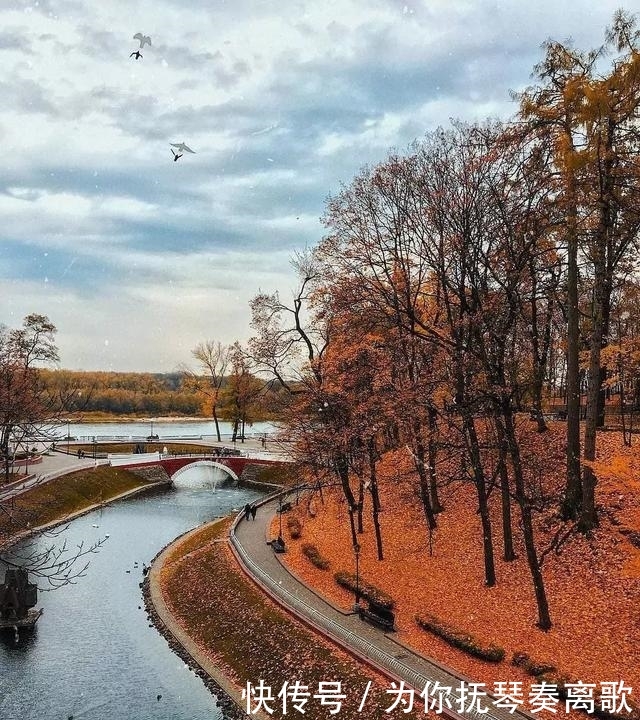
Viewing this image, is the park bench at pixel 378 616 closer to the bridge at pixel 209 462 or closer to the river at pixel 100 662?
the river at pixel 100 662

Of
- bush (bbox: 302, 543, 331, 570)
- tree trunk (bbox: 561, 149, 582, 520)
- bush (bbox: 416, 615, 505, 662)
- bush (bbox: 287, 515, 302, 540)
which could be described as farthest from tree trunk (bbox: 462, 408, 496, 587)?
bush (bbox: 287, 515, 302, 540)

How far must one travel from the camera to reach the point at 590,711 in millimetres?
13516

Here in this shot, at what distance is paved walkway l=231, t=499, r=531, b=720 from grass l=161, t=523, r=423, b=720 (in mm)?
457

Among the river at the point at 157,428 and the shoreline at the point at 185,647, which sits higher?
the river at the point at 157,428

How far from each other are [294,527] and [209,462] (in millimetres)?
29990

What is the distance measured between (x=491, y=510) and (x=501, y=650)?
1009 cm

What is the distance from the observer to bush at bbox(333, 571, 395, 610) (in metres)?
20.3

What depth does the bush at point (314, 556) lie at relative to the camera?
25703 millimetres

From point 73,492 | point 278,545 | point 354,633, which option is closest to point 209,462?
point 73,492

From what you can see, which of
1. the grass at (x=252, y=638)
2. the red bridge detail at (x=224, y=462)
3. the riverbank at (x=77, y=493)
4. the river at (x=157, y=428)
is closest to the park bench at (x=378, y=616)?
the grass at (x=252, y=638)

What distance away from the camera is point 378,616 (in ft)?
64.7

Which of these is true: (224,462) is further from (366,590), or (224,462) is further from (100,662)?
(366,590)

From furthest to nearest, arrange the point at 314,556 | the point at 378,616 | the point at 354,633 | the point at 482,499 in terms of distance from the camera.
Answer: the point at 314,556, the point at 482,499, the point at 378,616, the point at 354,633

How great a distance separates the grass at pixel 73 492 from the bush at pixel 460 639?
2642cm
